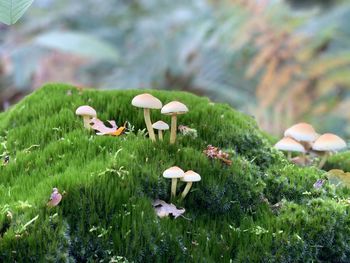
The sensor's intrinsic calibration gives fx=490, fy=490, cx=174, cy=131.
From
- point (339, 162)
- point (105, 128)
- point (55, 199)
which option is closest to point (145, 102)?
point (105, 128)

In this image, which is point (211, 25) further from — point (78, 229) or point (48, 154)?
point (78, 229)

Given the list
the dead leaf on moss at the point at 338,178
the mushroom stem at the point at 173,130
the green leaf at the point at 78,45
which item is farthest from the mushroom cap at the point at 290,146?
the green leaf at the point at 78,45

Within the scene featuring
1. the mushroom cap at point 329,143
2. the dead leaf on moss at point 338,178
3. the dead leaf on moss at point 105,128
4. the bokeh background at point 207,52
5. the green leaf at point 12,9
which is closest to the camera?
the green leaf at point 12,9

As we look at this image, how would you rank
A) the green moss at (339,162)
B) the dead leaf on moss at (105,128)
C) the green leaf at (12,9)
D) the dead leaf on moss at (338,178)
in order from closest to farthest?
the green leaf at (12,9) < the dead leaf on moss at (105,128) < the dead leaf on moss at (338,178) < the green moss at (339,162)

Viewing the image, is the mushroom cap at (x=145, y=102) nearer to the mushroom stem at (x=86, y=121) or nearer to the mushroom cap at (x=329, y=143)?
the mushroom stem at (x=86, y=121)

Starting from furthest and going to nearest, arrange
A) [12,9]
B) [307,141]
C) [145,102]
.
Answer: [307,141] < [145,102] < [12,9]

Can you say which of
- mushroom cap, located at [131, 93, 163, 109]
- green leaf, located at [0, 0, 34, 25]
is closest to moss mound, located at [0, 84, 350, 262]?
mushroom cap, located at [131, 93, 163, 109]

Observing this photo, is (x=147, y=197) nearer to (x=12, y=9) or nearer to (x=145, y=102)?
(x=145, y=102)
